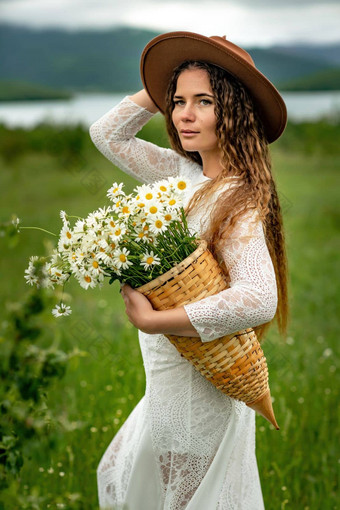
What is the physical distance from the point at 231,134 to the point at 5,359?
144cm

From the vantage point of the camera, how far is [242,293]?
202cm

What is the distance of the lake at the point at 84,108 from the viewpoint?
43.5 ft

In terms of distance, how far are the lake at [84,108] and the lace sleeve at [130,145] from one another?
32.6ft

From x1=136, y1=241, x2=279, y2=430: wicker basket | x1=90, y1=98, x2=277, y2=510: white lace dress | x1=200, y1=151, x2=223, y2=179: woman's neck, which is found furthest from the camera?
x1=200, y1=151, x2=223, y2=179: woman's neck

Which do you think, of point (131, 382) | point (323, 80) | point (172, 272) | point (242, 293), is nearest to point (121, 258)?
point (172, 272)

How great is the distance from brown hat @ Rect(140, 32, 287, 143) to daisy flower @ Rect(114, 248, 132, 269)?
0.87m

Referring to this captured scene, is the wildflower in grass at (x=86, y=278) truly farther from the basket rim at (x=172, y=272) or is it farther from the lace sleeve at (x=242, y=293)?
the lace sleeve at (x=242, y=293)

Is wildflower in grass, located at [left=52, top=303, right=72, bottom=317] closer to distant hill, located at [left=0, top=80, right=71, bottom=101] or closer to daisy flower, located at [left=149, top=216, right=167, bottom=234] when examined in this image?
daisy flower, located at [left=149, top=216, right=167, bottom=234]

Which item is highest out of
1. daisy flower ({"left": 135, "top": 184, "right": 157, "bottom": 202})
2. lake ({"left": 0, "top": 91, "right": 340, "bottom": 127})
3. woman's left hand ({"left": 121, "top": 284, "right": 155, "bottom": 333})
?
lake ({"left": 0, "top": 91, "right": 340, "bottom": 127})

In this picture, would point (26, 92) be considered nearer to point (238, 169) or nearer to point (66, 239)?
point (238, 169)

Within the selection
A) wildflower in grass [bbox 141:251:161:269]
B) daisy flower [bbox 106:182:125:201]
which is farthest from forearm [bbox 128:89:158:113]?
wildflower in grass [bbox 141:251:161:269]

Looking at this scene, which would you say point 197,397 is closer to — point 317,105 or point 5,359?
point 5,359

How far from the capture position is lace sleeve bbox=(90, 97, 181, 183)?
262 cm

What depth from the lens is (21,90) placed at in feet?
52.5
